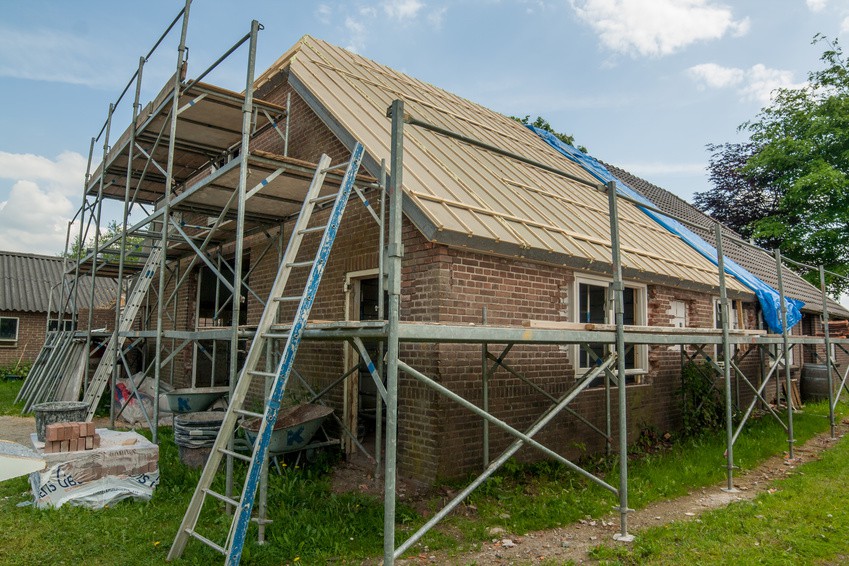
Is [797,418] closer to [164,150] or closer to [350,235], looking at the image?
[350,235]

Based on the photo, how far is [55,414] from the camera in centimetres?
704

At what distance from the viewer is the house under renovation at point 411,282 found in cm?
502

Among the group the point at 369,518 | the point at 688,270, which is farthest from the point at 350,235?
the point at 688,270

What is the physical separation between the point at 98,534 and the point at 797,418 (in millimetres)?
12945

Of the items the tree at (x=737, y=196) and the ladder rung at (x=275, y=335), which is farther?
the tree at (x=737, y=196)

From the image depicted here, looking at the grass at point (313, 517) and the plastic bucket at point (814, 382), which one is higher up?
the plastic bucket at point (814, 382)

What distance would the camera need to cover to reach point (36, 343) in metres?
24.2

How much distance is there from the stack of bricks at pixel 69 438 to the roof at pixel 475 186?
436 cm

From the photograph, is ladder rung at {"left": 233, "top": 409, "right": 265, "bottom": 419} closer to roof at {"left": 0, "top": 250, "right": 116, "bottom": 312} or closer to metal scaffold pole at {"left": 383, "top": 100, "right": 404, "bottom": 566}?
metal scaffold pole at {"left": 383, "top": 100, "right": 404, "bottom": 566}

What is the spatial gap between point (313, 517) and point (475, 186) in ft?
16.0

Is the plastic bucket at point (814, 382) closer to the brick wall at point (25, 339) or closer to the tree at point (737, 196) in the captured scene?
the tree at point (737, 196)

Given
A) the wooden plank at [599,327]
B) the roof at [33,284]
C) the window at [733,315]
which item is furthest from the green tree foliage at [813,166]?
the roof at [33,284]

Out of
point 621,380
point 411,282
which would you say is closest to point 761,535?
point 621,380

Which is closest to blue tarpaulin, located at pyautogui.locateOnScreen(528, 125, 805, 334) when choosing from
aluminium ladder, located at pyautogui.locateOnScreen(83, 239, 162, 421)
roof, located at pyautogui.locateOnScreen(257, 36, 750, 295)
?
roof, located at pyautogui.locateOnScreen(257, 36, 750, 295)
